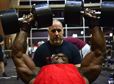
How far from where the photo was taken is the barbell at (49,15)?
3059mm

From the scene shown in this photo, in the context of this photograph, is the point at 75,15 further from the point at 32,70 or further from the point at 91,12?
the point at 32,70

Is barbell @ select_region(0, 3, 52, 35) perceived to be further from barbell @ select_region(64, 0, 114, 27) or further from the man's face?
the man's face

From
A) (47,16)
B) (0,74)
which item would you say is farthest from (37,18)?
(0,74)

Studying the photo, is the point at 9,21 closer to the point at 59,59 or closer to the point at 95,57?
the point at 59,59

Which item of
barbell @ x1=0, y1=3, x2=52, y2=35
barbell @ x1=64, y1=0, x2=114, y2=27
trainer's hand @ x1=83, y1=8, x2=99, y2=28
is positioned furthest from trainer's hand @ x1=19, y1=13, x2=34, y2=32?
trainer's hand @ x1=83, y1=8, x2=99, y2=28

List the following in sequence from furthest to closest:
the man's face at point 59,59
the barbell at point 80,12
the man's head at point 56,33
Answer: the man's head at point 56,33
the man's face at point 59,59
the barbell at point 80,12

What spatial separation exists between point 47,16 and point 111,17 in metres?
0.63

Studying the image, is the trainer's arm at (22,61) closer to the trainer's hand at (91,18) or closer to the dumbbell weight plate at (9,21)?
the dumbbell weight plate at (9,21)

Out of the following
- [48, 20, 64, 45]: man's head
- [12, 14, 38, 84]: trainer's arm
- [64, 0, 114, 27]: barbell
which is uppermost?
[64, 0, 114, 27]: barbell

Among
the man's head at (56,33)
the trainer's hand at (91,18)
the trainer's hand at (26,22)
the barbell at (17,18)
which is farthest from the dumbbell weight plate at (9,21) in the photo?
→ the trainer's hand at (91,18)

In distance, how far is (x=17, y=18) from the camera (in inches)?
124

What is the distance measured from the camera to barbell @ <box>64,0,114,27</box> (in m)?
3.04

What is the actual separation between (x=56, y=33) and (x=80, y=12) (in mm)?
365

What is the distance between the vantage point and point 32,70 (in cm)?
322
